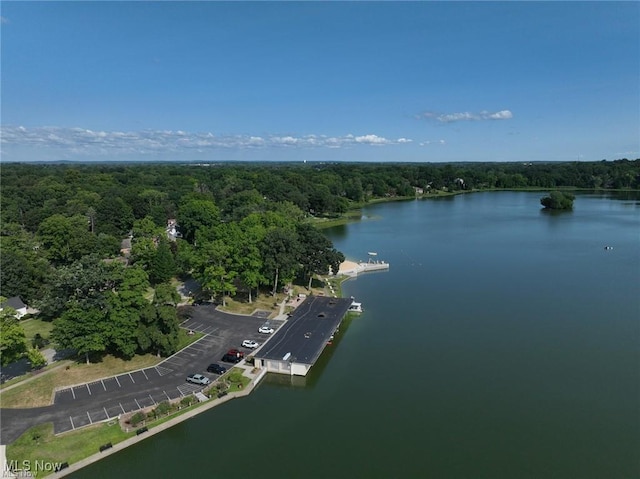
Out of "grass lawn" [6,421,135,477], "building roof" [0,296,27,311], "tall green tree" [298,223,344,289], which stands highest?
"tall green tree" [298,223,344,289]

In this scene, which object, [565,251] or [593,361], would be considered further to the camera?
[565,251]

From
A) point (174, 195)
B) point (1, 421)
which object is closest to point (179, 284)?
point (1, 421)

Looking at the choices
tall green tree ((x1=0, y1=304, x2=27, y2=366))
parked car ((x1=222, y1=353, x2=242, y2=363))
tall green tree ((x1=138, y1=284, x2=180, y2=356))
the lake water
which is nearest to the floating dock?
the lake water

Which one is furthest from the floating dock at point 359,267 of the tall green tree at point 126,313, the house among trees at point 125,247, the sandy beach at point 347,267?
the house among trees at point 125,247

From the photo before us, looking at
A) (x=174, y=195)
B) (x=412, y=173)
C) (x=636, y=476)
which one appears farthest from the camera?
(x=412, y=173)

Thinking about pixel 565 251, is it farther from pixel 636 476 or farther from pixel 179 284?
pixel 179 284

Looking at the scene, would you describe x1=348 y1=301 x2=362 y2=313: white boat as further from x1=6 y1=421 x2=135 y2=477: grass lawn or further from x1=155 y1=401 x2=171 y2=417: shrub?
x1=6 y1=421 x2=135 y2=477: grass lawn
